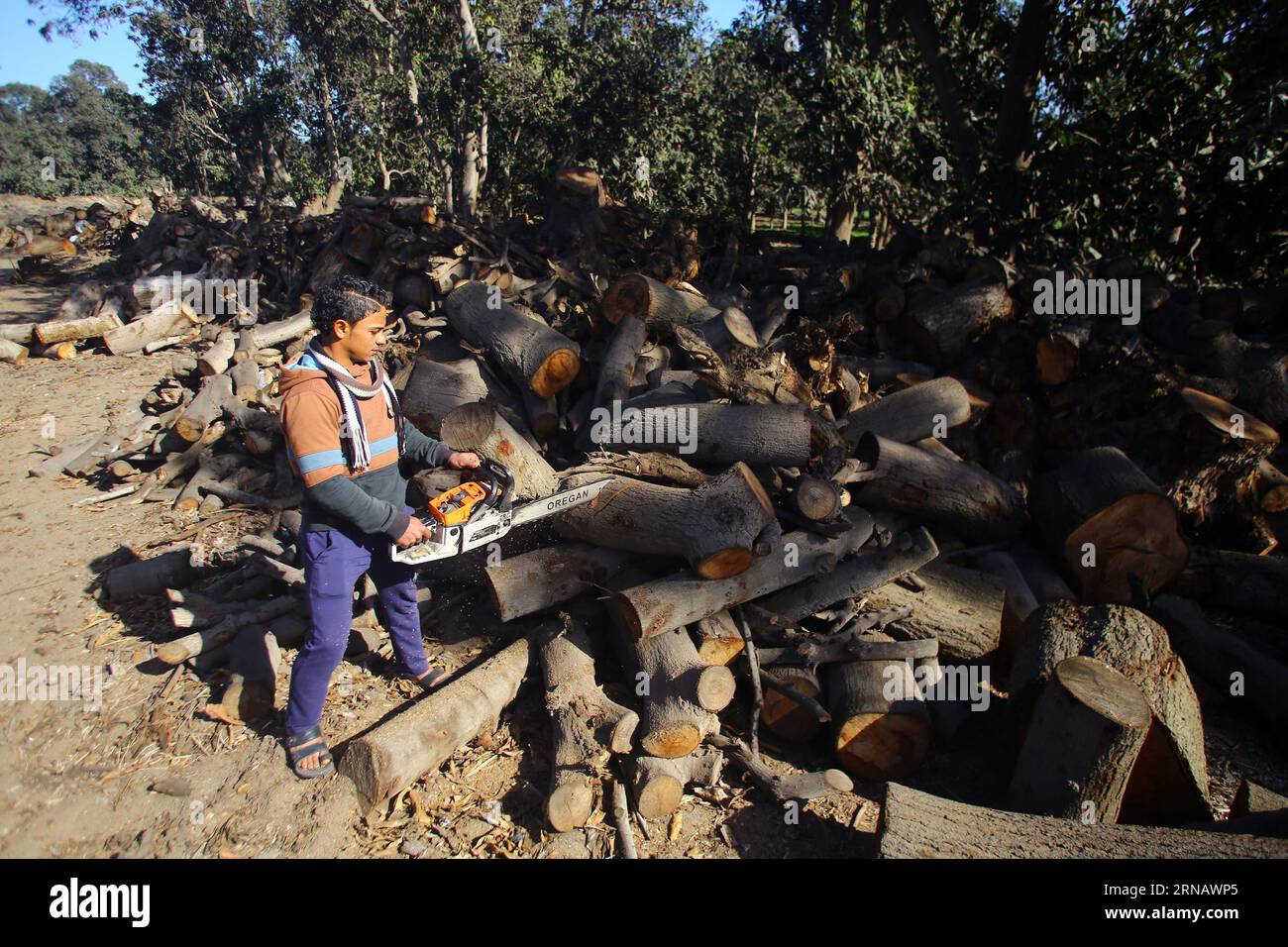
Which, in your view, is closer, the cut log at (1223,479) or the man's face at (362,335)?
the man's face at (362,335)

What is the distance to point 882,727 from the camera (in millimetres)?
3512

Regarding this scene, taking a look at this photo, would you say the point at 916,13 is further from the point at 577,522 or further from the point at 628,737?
the point at 628,737

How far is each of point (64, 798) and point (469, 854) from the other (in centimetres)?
178

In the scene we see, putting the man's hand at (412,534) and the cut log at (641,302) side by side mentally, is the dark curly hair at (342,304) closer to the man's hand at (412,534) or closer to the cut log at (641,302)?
the man's hand at (412,534)

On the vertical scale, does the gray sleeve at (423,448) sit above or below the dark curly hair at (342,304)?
below

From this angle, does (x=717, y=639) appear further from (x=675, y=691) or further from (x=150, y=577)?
(x=150, y=577)

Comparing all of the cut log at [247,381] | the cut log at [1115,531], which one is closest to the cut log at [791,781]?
the cut log at [1115,531]

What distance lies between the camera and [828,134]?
11297 mm

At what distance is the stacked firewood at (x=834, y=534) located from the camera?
3330 millimetres

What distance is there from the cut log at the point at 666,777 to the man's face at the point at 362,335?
222 cm

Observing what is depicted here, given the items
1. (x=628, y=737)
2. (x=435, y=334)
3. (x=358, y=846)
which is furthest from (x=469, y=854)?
(x=435, y=334)

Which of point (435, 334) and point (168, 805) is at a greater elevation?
point (435, 334)

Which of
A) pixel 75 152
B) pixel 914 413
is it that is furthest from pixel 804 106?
pixel 75 152

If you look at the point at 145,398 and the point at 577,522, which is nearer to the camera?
the point at 577,522
